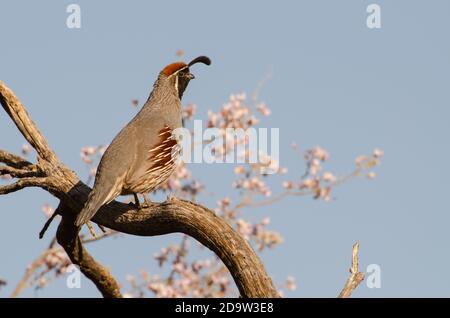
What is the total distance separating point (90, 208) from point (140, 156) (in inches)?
30.2

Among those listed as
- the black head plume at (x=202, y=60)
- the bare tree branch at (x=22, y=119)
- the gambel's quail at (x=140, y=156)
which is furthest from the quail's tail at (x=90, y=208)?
the black head plume at (x=202, y=60)

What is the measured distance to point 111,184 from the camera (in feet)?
23.4

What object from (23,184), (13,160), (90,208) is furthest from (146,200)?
(13,160)

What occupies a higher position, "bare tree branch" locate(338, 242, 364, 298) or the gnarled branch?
the gnarled branch

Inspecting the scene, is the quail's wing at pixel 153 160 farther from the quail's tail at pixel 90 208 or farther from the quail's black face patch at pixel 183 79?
the quail's black face patch at pixel 183 79

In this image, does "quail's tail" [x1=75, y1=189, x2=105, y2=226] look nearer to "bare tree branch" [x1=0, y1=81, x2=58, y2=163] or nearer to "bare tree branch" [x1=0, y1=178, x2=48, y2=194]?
"bare tree branch" [x1=0, y1=178, x2=48, y2=194]

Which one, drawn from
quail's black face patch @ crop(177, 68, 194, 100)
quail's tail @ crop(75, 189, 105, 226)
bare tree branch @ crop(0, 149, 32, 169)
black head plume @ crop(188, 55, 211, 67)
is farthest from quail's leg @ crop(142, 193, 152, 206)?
black head plume @ crop(188, 55, 211, 67)

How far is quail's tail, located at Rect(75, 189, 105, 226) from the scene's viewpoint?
22.6ft

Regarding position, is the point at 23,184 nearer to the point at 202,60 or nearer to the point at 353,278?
the point at 202,60

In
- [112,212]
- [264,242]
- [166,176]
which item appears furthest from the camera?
[264,242]

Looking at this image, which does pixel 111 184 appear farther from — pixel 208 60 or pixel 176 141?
pixel 208 60

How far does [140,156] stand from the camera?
7.50m
